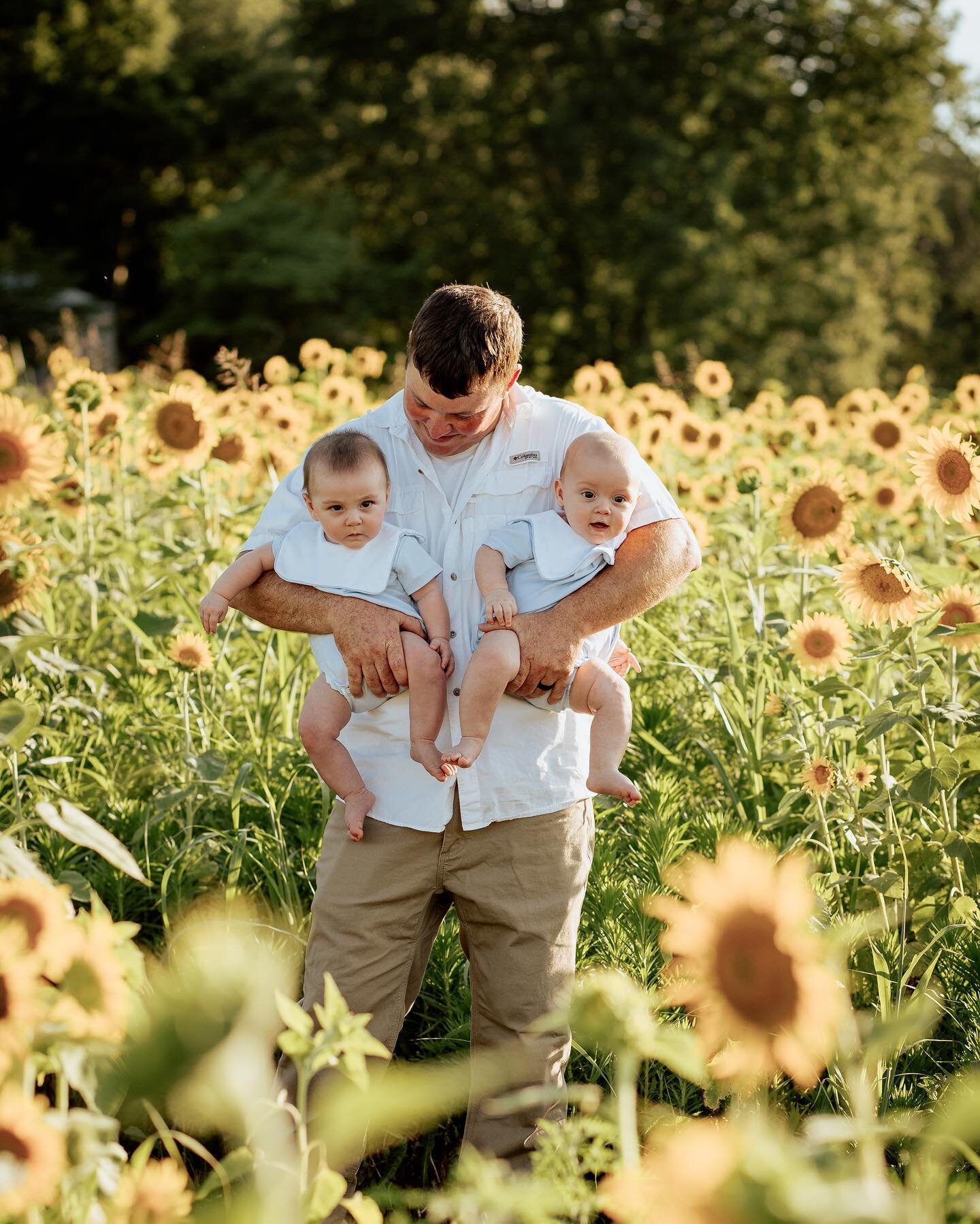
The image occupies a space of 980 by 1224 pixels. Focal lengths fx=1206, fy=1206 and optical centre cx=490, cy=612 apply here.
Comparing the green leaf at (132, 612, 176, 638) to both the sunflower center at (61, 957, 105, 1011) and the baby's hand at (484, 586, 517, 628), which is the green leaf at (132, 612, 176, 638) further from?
the sunflower center at (61, 957, 105, 1011)

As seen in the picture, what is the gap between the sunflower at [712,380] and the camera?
5184mm

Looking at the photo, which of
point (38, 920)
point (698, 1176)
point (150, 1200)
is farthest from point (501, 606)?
point (698, 1176)

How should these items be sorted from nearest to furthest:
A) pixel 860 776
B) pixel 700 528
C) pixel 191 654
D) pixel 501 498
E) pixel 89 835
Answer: pixel 89 835, pixel 501 498, pixel 860 776, pixel 191 654, pixel 700 528

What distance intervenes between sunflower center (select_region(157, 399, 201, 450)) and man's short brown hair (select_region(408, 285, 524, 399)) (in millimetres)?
1481

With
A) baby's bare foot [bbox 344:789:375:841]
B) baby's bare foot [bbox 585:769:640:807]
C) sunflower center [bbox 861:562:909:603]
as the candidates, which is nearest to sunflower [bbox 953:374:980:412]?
sunflower center [bbox 861:562:909:603]

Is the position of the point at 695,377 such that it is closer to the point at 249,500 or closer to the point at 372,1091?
the point at 249,500

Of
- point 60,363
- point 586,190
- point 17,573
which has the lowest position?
point 586,190

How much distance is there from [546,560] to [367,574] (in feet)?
1.04

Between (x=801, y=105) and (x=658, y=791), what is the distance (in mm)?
19172

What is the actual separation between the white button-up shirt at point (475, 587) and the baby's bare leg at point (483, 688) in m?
0.06

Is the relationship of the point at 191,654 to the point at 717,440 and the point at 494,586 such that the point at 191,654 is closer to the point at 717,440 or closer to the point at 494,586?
the point at 494,586

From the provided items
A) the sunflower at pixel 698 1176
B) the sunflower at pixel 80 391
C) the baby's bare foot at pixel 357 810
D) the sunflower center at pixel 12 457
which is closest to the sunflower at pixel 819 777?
the baby's bare foot at pixel 357 810

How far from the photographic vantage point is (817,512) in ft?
8.94

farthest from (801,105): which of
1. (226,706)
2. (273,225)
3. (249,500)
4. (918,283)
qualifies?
(226,706)
